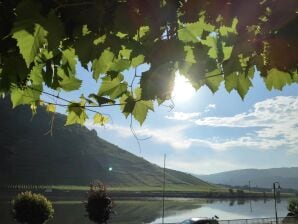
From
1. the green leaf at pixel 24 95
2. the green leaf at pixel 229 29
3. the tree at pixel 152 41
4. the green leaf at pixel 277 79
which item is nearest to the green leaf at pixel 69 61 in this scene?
the tree at pixel 152 41

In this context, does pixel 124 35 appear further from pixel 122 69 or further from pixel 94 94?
pixel 94 94

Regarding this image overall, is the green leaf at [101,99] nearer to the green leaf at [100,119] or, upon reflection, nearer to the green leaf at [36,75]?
the green leaf at [36,75]

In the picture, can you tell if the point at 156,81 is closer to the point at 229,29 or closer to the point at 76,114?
the point at 229,29

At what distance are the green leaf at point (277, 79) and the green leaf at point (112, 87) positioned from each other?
637mm

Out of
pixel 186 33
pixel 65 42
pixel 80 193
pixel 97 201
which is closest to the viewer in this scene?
pixel 186 33

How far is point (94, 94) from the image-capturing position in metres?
1.98

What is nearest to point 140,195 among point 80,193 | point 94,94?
point 80,193

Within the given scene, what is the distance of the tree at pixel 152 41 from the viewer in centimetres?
126

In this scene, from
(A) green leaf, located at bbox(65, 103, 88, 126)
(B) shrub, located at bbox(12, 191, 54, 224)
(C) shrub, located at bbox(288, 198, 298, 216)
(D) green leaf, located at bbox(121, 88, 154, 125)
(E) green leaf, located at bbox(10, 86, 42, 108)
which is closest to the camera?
(D) green leaf, located at bbox(121, 88, 154, 125)

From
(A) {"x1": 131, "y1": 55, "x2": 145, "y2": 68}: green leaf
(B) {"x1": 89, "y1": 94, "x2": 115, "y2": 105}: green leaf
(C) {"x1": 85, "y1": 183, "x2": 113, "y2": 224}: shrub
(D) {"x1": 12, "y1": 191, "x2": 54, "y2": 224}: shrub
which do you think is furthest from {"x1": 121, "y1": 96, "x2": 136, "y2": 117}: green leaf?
(C) {"x1": 85, "y1": 183, "x2": 113, "y2": 224}: shrub

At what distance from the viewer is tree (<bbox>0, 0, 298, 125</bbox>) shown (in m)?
1.26

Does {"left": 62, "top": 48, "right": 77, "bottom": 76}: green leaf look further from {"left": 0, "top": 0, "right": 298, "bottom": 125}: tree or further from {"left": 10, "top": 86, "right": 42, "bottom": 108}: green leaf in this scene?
{"left": 10, "top": 86, "right": 42, "bottom": 108}: green leaf

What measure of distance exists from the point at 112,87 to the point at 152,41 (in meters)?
0.53

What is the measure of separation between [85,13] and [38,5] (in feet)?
0.58
